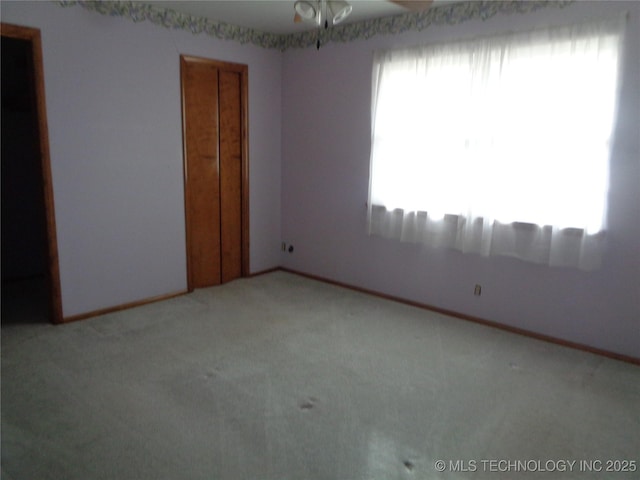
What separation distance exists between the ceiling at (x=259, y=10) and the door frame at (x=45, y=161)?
0.98m

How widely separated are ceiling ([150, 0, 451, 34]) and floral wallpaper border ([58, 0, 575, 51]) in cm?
7

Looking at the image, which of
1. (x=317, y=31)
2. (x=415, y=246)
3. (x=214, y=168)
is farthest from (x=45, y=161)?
(x=415, y=246)

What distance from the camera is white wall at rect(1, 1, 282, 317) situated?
337cm

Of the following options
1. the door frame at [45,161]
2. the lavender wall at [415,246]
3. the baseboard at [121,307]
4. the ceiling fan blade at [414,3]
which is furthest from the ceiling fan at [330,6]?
the baseboard at [121,307]

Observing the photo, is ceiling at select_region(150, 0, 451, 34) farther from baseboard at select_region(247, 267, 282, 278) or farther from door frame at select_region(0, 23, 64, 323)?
baseboard at select_region(247, 267, 282, 278)

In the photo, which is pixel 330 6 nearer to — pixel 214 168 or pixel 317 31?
pixel 317 31

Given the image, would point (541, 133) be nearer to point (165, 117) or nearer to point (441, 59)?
point (441, 59)

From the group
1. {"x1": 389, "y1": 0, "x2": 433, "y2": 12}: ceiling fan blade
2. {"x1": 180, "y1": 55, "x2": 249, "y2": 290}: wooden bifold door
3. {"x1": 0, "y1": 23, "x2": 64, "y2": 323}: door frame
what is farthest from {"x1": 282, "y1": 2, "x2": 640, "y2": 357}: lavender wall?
{"x1": 0, "y1": 23, "x2": 64, "y2": 323}: door frame

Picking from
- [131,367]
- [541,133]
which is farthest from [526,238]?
[131,367]

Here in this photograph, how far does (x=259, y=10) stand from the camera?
3.87 m

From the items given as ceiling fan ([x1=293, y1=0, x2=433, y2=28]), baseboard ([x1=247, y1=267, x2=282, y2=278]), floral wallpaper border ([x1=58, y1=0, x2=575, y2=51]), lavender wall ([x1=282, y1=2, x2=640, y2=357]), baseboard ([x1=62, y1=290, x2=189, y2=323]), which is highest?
floral wallpaper border ([x1=58, y1=0, x2=575, y2=51])

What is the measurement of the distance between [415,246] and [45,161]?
3.02m

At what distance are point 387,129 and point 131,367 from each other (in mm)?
2780

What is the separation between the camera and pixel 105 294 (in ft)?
12.5
